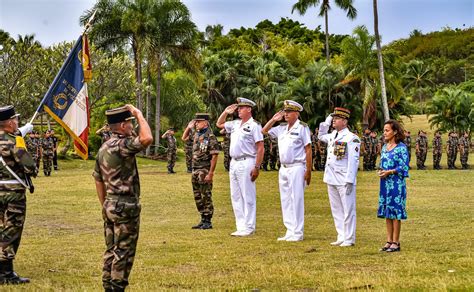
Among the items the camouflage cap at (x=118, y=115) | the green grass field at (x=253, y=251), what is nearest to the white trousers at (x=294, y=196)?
the green grass field at (x=253, y=251)

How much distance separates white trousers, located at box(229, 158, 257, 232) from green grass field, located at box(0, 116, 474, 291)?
11.0 inches

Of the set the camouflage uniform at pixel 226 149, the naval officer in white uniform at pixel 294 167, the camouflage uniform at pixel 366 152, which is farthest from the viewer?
the camouflage uniform at pixel 366 152

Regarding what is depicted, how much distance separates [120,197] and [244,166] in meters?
5.48

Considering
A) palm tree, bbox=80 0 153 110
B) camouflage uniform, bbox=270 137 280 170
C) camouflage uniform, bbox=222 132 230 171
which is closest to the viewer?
camouflage uniform, bbox=222 132 230 171

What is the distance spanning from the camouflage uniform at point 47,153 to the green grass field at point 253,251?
1065cm

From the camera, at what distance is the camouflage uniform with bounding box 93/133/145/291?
7.28 metres

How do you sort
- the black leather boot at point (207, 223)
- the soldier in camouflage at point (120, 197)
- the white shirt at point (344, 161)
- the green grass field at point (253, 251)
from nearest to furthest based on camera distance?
the soldier in camouflage at point (120, 197) → the green grass field at point (253, 251) → the white shirt at point (344, 161) → the black leather boot at point (207, 223)

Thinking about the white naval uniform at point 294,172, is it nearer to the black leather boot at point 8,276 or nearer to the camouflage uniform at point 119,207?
the black leather boot at point 8,276

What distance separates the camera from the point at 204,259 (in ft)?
33.0

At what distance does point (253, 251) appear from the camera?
1076 centimetres

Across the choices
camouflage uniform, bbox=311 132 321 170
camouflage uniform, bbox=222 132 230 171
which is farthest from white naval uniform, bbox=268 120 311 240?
camouflage uniform, bbox=311 132 321 170

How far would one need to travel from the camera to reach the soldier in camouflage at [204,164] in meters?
13.6

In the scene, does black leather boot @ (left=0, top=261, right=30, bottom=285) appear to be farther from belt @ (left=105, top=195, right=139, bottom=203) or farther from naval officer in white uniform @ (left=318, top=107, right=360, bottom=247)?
naval officer in white uniform @ (left=318, top=107, right=360, bottom=247)

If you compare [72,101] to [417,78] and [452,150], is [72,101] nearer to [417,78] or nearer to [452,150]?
[452,150]
